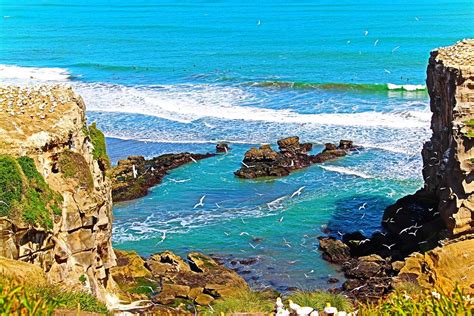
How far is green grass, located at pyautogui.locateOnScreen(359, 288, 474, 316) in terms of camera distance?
10.8 metres

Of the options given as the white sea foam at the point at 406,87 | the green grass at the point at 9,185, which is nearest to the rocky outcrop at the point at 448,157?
the green grass at the point at 9,185

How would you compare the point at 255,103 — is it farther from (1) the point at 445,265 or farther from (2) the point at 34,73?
(1) the point at 445,265

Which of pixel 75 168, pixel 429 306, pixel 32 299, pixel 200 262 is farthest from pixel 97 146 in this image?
pixel 429 306

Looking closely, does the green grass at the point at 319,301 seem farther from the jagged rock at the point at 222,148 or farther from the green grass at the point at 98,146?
the jagged rock at the point at 222,148

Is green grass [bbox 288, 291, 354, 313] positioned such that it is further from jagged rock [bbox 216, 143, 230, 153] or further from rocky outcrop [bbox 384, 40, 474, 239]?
jagged rock [bbox 216, 143, 230, 153]

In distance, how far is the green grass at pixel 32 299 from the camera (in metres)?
10.7

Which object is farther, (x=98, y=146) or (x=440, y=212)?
(x=440, y=212)

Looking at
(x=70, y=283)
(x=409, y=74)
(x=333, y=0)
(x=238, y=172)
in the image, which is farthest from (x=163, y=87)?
(x=333, y=0)

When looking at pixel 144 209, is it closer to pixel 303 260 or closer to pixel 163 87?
pixel 303 260

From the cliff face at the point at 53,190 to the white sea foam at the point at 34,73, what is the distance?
51.1 metres

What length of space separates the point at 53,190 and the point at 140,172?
69.2ft

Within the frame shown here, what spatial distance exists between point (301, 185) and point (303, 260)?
951 centimetres

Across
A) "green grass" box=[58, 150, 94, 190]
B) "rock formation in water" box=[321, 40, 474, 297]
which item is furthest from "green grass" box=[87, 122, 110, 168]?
"rock formation in water" box=[321, 40, 474, 297]

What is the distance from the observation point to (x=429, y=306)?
1105 centimetres
